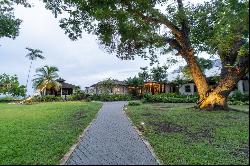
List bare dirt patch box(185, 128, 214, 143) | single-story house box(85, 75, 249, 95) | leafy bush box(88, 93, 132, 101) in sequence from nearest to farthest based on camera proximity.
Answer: bare dirt patch box(185, 128, 214, 143) < leafy bush box(88, 93, 132, 101) < single-story house box(85, 75, 249, 95)

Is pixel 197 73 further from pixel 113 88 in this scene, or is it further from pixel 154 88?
pixel 113 88

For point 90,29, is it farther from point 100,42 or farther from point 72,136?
point 72,136

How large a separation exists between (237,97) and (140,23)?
2182cm

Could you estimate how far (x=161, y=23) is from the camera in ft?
85.9

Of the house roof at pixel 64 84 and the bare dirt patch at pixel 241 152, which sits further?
the house roof at pixel 64 84

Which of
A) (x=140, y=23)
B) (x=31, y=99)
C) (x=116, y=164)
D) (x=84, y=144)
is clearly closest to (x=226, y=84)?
(x=140, y=23)

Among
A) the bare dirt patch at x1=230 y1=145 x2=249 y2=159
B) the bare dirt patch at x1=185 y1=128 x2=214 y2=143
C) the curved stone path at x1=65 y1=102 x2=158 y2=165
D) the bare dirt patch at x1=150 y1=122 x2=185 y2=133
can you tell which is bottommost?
the bare dirt patch at x1=230 y1=145 x2=249 y2=159

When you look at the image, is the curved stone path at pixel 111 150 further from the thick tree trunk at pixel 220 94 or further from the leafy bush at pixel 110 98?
the leafy bush at pixel 110 98

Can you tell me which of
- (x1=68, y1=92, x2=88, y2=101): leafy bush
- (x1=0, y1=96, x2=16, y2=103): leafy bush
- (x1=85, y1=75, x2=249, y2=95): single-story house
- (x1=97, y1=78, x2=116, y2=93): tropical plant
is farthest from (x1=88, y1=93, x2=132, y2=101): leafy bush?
(x1=0, y1=96, x2=16, y2=103): leafy bush

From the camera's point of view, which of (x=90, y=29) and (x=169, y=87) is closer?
(x=90, y=29)

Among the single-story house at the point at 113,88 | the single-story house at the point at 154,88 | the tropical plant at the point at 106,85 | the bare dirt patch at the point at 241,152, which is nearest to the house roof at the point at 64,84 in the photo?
the single-story house at the point at 113,88

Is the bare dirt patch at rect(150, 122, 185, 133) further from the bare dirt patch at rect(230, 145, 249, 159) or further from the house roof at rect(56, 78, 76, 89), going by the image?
the house roof at rect(56, 78, 76, 89)

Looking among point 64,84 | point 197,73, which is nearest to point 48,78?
point 64,84

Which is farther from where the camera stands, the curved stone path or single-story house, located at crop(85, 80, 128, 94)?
single-story house, located at crop(85, 80, 128, 94)
